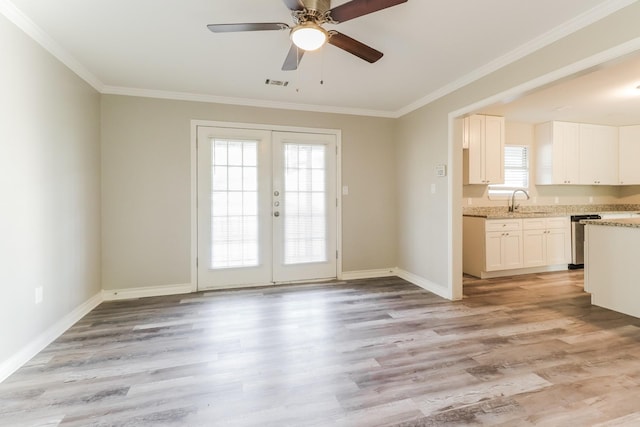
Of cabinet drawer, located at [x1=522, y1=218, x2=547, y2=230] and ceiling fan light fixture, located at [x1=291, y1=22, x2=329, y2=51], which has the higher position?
ceiling fan light fixture, located at [x1=291, y1=22, x2=329, y2=51]

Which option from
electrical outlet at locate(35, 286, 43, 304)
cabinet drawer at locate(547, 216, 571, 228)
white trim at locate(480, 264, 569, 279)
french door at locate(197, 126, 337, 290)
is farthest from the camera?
cabinet drawer at locate(547, 216, 571, 228)

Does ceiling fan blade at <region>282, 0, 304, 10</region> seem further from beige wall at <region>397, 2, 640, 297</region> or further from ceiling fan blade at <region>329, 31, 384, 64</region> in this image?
beige wall at <region>397, 2, 640, 297</region>

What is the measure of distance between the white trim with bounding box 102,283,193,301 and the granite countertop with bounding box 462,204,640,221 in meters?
4.23

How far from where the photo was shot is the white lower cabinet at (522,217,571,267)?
4.62 m

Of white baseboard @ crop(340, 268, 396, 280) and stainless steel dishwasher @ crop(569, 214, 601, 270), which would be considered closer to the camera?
white baseboard @ crop(340, 268, 396, 280)

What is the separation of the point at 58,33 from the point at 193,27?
1115mm

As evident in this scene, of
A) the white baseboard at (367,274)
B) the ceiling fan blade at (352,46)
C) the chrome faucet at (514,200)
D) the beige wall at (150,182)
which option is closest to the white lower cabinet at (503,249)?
the chrome faucet at (514,200)

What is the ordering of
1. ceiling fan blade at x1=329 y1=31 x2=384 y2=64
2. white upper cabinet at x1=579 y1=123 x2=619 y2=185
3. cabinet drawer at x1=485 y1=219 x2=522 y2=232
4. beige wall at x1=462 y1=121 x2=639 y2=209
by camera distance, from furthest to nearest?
1. white upper cabinet at x1=579 y1=123 x2=619 y2=185
2. beige wall at x1=462 y1=121 x2=639 y2=209
3. cabinet drawer at x1=485 y1=219 x2=522 y2=232
4. ceiling fan blade at x1=329 y1=31 x2=384 y2=64

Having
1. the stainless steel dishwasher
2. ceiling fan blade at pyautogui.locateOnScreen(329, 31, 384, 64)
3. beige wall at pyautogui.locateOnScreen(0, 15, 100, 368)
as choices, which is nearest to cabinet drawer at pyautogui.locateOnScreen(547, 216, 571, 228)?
the stainless steel dishwasher

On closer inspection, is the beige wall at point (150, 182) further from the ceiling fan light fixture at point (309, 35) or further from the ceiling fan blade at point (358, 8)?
the ceiling fan blade at point (358, 8)

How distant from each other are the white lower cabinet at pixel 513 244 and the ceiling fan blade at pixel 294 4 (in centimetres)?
387

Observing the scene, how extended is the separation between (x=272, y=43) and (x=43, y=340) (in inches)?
120

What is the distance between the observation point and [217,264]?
3.93 metres

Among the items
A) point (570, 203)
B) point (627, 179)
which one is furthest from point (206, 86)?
point (627, 179)
